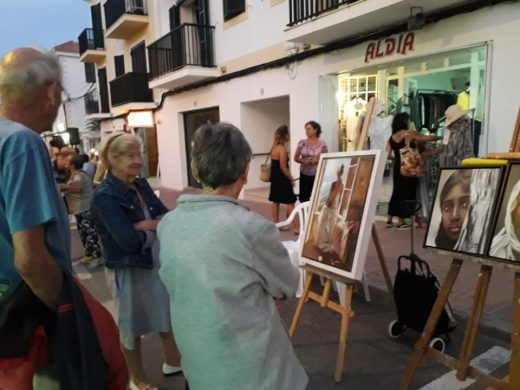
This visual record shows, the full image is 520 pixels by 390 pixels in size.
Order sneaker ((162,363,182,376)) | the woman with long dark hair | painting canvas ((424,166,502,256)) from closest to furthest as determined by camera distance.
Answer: painting canvas ((424,166,502,256))
sneaker ((162,363,182,376))
the woman with long dark hair

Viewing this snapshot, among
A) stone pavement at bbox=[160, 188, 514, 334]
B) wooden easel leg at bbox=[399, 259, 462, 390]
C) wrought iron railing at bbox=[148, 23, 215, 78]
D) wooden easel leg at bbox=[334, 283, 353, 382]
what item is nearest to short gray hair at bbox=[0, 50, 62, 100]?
wooden easel leg at bbox=[334, 283, 353, 382]

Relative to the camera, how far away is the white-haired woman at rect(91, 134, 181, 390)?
7.34 feet

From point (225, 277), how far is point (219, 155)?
42 centimetres

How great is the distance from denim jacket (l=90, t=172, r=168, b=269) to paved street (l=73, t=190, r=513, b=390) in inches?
37.8

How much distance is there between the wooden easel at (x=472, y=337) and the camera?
1971mm

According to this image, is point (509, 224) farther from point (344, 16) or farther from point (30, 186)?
point (344, 16)

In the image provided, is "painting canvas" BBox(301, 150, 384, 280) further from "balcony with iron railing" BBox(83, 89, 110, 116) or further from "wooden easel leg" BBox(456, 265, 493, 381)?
"balcony with iron railing" BBox(83, 89, 110, 116)

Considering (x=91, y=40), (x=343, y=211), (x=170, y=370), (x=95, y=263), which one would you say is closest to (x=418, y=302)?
(x=343, y=211)

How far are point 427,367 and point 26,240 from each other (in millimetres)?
2613

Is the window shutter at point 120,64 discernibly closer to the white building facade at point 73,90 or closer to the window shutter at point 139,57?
the window shutter at point 139,57

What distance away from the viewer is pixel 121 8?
13.9 metres

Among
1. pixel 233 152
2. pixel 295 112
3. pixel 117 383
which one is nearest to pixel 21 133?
pixel 233 152

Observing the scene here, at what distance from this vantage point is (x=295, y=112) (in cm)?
796

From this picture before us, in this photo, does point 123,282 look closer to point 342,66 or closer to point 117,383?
point 117,383
